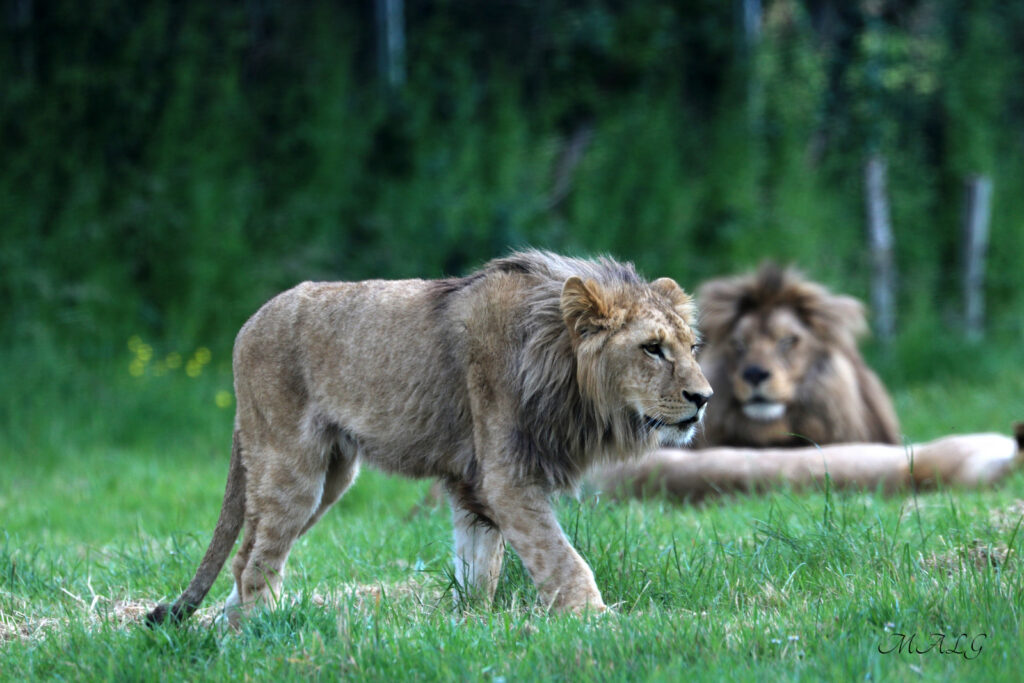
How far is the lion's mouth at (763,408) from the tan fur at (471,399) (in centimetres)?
357

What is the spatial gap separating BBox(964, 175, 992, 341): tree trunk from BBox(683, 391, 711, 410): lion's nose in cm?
957

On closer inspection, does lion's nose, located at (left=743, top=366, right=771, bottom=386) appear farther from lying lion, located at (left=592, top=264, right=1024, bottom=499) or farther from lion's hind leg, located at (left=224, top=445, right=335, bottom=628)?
lion's hind leg, located at (left=224, top=445, right=335, bottom=628)

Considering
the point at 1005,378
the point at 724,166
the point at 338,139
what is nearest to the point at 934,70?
the point at 724,166

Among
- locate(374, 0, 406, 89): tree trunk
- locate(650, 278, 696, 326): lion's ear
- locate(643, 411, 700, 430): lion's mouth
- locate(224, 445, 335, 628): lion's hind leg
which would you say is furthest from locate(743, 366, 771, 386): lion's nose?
locate(374, 0, 406, 89): tree trunk

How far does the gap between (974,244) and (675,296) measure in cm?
947

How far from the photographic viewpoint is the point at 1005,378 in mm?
11359

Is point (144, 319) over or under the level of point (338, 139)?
under

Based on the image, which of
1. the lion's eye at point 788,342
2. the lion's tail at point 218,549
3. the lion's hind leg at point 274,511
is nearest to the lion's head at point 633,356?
the lion's hind leg at point 274,511

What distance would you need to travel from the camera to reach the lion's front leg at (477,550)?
465 cm

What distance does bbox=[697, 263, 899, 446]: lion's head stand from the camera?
8.15 metres

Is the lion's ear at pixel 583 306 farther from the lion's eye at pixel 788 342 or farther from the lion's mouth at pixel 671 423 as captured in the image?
the lion's eye at pixel 788 342

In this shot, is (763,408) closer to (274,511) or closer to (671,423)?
(671,423)

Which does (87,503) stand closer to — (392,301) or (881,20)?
(392,301)

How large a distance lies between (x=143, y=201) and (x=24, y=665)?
840cm
